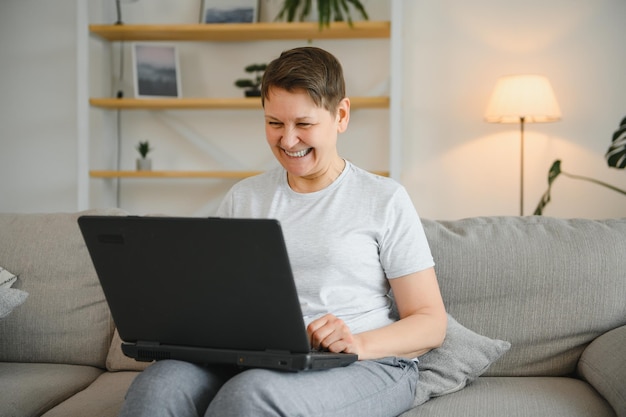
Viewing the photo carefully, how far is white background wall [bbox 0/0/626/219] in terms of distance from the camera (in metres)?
3.77

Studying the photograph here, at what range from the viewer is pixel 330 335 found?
149 cm

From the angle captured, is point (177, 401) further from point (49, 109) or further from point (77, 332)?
point (49, 109)

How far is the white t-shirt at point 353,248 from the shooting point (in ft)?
5.45

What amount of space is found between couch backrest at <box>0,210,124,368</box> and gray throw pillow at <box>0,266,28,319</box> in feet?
0.17

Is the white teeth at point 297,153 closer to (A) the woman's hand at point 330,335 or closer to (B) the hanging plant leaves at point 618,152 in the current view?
(A) the woman's hand at point 330,335

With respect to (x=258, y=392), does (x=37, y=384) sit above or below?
below

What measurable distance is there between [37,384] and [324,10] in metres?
2.30

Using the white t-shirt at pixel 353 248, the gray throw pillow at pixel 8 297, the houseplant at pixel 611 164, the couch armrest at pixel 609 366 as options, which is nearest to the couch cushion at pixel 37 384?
the gray throw pillow at pixel 8 297

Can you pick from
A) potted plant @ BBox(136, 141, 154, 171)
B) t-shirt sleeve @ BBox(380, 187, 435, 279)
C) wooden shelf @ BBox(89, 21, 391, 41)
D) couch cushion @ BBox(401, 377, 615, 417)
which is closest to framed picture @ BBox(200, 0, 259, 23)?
wooden shelf @ BBox(89, 21, 391, 41)

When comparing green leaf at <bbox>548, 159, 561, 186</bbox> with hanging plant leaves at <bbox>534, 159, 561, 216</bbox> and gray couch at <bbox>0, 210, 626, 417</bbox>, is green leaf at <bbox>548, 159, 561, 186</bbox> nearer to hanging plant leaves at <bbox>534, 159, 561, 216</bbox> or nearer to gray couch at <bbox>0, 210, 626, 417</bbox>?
hanging plant leaves at <bbox>534, 159, 561, 216</bbox>

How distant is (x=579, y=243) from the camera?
196cm

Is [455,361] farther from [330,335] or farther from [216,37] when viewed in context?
[216,37]

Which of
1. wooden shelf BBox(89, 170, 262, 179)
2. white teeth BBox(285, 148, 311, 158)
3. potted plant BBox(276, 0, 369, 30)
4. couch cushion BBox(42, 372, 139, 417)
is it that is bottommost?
couch cushion BBox(42, 372, 139, 417)

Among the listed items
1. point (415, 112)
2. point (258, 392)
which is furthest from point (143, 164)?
point (258, 392)
